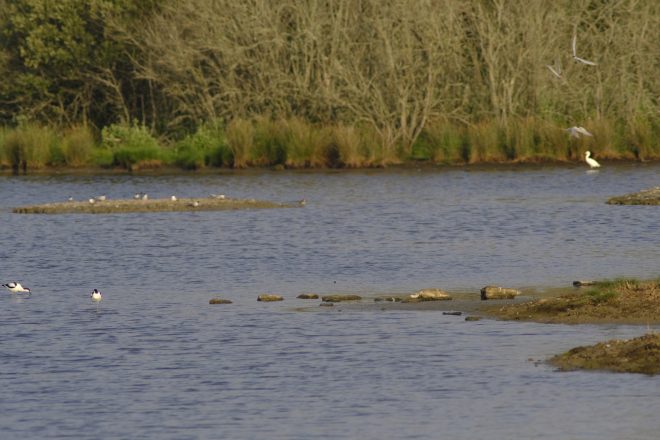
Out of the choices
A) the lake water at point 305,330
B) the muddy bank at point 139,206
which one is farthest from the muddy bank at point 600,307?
→ the muddy bank at point 139,206

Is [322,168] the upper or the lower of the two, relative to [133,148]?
lower

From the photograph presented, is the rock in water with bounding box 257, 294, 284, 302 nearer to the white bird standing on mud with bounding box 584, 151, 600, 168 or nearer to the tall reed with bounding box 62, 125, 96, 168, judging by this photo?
the white bird standing on mud with bounding box 584, 151, 600, 168

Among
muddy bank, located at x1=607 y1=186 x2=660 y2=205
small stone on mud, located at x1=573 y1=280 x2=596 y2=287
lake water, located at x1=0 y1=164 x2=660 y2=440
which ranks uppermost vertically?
muddy bank, located at x1=607 y1=186 x2=660 y2=205

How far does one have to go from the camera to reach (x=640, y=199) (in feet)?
118

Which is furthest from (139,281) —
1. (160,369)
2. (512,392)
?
(512,392)

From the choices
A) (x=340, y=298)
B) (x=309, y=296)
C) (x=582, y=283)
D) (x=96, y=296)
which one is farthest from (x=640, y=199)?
(x=96, y=296)

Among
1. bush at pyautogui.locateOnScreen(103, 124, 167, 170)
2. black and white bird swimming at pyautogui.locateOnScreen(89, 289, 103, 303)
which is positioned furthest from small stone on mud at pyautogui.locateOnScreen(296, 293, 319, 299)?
bush at pyautogui.locateOnScreen(103, 124, 167, 170)

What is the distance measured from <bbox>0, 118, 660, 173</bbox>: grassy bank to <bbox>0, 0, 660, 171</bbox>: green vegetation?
0.06 metres

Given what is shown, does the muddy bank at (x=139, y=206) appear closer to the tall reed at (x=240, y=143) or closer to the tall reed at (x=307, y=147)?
the tall reed at (x=307, y=147)

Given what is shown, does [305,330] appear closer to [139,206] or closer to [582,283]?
[582,283]

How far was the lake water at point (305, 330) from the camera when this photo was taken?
1339 centimetres

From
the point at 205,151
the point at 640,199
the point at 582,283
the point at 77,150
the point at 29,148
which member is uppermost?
the point at 29,148

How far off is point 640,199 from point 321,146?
16.7 metres

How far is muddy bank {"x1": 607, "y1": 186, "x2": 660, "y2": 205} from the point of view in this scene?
35750 mm
